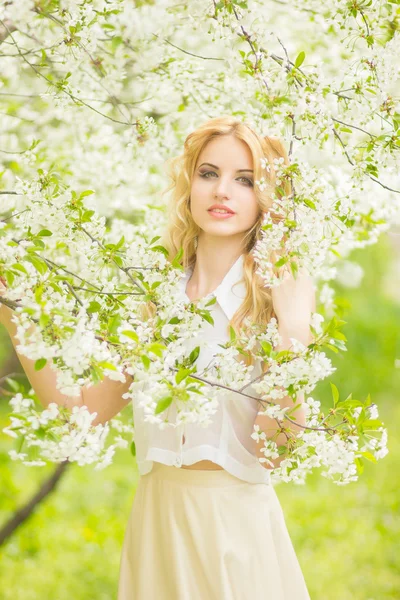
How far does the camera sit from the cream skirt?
221 centimetres

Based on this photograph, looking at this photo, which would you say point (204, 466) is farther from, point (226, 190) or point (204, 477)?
point (226, 190)

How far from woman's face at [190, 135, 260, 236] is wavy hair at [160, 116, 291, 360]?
0.09 feet

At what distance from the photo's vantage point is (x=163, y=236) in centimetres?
264

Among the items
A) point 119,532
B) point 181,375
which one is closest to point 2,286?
point 181,375

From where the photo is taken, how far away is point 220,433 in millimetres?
2225

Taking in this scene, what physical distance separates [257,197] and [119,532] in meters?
3.65

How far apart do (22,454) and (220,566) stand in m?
0.91

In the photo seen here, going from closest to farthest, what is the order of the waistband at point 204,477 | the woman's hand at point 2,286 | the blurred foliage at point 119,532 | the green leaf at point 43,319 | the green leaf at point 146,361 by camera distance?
the green leaf at point 43,319 < the green leaf at point 146,361 < the woman's hand at point 2,286 < the waistband at point 204,477 < the blurred foliage at point 119,532

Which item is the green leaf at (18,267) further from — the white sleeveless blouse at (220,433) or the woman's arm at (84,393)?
the white sleeveless blouse at (220,433)

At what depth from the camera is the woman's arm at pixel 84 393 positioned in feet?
7.01

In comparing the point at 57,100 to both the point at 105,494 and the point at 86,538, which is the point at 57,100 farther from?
the point at 105,494

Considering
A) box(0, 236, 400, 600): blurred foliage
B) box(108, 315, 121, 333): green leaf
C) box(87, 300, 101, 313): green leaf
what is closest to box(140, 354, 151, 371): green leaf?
box(108, 315, 121, 333): green leaf

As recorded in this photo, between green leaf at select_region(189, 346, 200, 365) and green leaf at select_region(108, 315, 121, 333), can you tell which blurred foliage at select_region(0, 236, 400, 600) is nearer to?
green leaf at select_region(189, 346, 200, 365)

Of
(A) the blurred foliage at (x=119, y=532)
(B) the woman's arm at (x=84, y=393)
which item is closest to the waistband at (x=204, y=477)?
(B) the woman's arm at (x=84, y=393)
